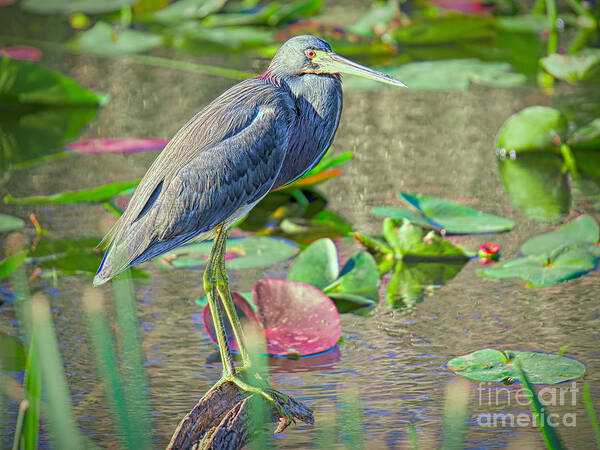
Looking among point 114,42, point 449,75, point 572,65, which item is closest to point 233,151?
point 449,75

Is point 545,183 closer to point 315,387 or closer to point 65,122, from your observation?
point 315,387

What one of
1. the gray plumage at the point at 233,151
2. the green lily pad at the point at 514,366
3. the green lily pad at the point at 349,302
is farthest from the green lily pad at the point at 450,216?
the gray plumage at the point at 233,151

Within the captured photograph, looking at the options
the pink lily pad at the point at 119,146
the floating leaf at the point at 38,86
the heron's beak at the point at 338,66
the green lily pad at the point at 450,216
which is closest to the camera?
the heron's beak at the point at 338,66

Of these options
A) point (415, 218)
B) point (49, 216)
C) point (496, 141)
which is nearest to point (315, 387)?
point (415, 218)

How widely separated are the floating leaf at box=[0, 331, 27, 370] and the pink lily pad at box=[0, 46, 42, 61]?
10.3 ft

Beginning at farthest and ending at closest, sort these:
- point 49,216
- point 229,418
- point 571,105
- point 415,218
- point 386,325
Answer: point 571,105 < point 49,216 < point 415,218 < point 386,325 < point 229,418

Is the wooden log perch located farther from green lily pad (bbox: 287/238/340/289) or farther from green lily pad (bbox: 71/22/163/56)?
green lily pad (bbox: 71/22/163/56)

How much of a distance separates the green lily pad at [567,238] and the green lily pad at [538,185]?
0.33 meters

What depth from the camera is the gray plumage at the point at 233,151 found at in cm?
236

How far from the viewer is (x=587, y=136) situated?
439cm

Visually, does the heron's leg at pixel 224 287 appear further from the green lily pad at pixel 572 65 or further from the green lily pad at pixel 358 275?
the green lily pad at pixel 572 65

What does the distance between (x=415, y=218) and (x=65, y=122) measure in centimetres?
256

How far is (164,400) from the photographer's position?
259cm

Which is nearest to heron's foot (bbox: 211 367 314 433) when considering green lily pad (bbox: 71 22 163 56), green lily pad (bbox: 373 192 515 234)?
green lily pad (bbox: 373 192 515 234)
